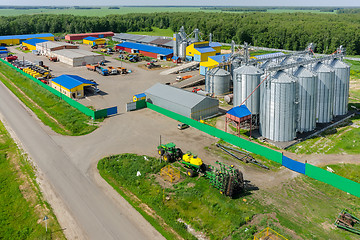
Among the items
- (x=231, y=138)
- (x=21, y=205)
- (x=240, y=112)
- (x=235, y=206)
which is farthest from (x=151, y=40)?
(x=235, y=206)

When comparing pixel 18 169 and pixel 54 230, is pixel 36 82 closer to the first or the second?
pixel 18 169

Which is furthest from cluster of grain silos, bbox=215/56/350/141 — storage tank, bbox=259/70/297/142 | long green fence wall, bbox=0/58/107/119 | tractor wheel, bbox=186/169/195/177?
long green fence wall, bbox=0/58/107/119

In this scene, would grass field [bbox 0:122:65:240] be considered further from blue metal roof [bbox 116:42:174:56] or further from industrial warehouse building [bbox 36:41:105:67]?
blue metal roof [bbox 116:42:174:56]

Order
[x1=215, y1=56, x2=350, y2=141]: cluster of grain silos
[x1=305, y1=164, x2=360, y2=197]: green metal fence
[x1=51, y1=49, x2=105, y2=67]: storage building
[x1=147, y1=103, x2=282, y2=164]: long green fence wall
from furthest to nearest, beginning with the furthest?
[x1=51, y1=49, x2=105, y2=67]: storage building, [x1=215, y1=56, x2=350, y2=141]: cluster of grain silos, [x1=147, y1=103, x2=282, y2=164]: long green fence wall, [x1=305, y1=164, x2=360, y2=197]: green metal fence

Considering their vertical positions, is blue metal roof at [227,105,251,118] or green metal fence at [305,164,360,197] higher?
blue metal roof at [227,105,251,118]

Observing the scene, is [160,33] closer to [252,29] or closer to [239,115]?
[252,29]
